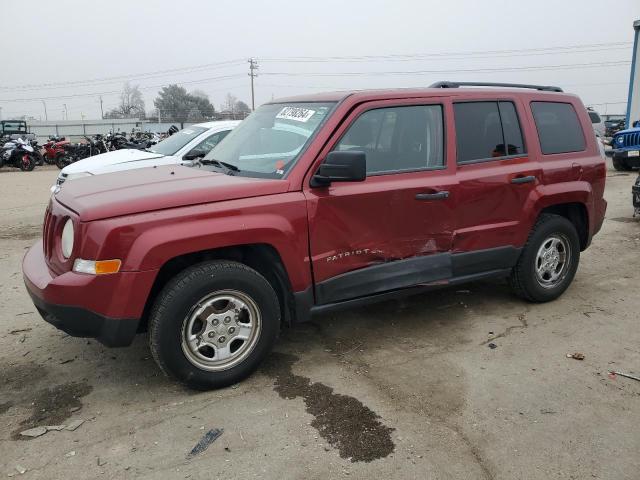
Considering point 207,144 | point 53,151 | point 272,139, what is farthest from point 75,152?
point 272,139

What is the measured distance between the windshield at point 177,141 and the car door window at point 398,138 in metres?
5.12

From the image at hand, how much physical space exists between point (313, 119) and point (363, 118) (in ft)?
1.17

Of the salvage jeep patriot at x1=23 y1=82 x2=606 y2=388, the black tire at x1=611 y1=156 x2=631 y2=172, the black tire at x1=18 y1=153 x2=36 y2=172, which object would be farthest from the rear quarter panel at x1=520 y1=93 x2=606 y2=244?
the black tire at x1=18 y1=153 x2=36 y2=172

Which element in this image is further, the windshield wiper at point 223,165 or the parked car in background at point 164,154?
the parked car in background at point 164,154

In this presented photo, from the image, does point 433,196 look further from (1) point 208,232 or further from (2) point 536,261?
(1) point 208,232

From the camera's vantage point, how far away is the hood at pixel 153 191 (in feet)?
10.2

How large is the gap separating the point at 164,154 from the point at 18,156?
14.4 m

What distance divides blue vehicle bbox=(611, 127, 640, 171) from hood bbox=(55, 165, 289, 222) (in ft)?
43.5

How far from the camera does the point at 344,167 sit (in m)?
3.36

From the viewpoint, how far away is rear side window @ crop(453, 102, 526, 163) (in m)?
4.23

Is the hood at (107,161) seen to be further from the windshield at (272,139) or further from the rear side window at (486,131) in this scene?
the rear side window at (486,131)

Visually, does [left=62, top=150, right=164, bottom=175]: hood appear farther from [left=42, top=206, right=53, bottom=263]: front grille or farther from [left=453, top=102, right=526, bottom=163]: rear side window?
[left=453, top=102, right=526, bottom=163]: rear side window

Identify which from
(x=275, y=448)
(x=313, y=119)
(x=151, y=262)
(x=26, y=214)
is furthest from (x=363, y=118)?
(x=26, y=214)

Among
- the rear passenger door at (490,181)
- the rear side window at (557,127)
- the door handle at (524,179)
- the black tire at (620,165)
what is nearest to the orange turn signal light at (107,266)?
the rear passenger door at (490,181)
